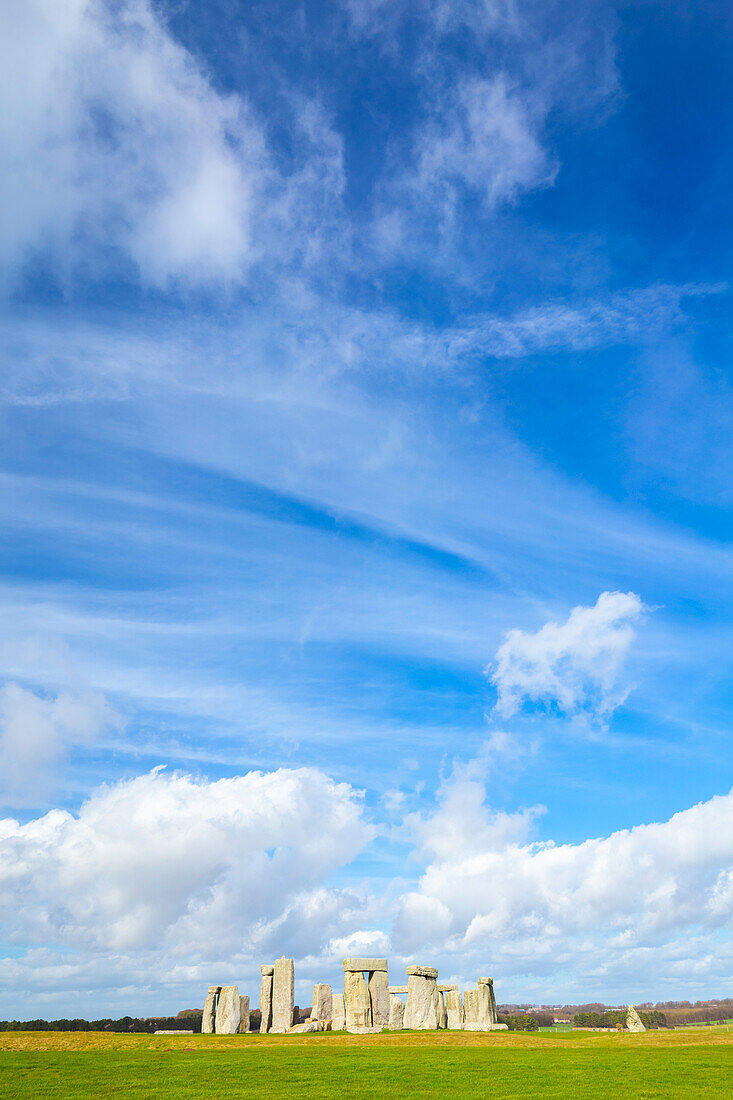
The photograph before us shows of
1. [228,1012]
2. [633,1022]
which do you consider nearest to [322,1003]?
[228,1012]

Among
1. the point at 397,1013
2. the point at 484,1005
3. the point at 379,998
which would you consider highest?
the point at 379,998

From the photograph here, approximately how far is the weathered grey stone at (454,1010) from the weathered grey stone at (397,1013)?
7.23ft

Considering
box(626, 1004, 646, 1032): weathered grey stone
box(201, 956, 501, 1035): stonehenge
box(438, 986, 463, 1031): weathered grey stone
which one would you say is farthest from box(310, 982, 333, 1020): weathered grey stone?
box(626, 1004, 646, 1032): weathered grey stone

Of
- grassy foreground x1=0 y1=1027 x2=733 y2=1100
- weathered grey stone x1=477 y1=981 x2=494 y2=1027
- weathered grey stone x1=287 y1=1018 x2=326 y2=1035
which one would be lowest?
grassy foreground x1=0 y1=1027 x2=733 y2=1100

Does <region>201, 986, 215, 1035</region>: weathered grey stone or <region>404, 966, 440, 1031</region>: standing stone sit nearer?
<region>404, 966, 440, 1031</region>: standing stone

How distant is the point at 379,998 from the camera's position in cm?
3578

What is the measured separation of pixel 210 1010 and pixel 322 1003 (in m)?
5.72

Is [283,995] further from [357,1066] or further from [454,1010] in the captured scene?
[357,1066]

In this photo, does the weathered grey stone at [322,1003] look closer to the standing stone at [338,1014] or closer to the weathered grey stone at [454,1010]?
the standing stone at [338,1014]

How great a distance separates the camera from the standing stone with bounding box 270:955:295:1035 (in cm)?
3928

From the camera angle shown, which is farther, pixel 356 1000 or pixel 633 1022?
pixel 633 1022

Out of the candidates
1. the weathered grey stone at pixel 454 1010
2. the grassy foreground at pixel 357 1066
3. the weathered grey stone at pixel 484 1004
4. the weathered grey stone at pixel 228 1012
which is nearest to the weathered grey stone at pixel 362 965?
the grassy foreground at pixel 357 1066

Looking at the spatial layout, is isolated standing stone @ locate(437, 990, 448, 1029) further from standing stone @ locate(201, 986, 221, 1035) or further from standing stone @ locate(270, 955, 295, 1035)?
standing stone @ locate(201, 986, 221, 1035)

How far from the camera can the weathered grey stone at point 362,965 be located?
35.8 m
